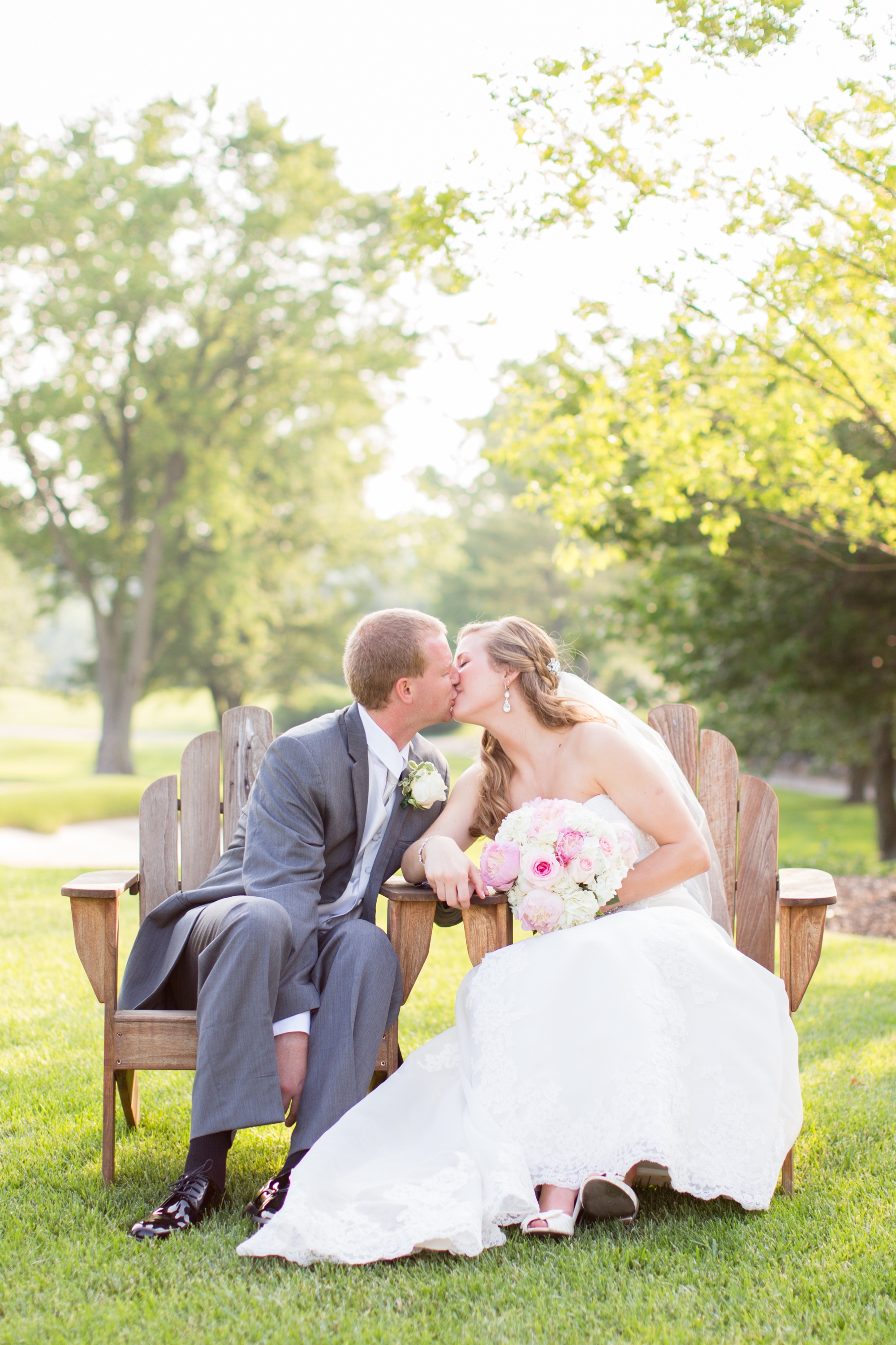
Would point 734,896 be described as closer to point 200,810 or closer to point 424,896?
point 424,896

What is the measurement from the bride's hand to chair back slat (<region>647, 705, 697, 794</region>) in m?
1.11

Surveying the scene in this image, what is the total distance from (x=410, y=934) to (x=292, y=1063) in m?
0.48

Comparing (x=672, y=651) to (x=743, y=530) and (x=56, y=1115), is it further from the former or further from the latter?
(x=56, y=1115)

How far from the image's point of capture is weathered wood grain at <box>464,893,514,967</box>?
2.89 meters

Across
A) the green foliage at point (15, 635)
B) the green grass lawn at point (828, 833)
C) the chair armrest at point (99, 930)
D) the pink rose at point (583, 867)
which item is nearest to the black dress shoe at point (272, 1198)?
the chair armrest at point (99, 930)

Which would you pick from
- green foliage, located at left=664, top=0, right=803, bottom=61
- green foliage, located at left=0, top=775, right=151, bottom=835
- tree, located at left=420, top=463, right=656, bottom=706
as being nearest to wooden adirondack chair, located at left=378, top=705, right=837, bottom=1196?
green foliage, located at left=664, top=0, right=803, bottom=61

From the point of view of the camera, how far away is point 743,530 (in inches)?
381

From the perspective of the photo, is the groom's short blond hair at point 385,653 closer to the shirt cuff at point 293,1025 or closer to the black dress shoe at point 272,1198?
the shirt cuff at point 293,1025

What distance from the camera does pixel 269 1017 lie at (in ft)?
8.56

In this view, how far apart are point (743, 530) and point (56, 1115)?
26.1 feet

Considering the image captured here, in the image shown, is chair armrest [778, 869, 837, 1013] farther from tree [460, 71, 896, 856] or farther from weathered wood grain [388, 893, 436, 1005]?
tree [460, 71, 896, 856]

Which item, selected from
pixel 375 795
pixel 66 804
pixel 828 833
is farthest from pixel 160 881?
pixel 828 833

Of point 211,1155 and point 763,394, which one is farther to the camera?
point 763,394

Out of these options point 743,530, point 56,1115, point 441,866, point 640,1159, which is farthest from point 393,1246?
point 743,530
